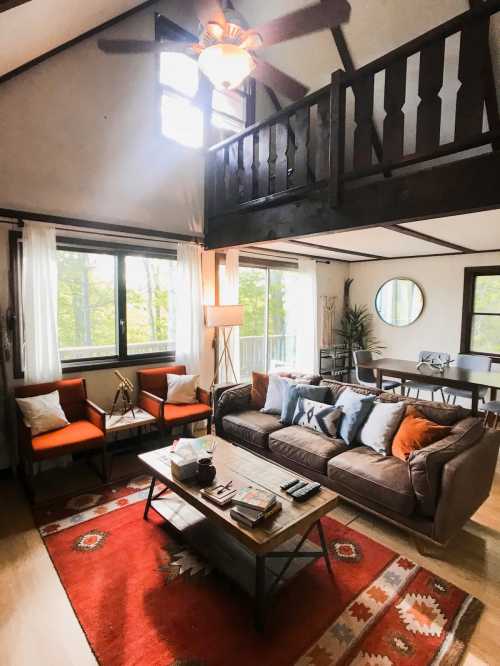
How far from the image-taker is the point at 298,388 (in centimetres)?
353

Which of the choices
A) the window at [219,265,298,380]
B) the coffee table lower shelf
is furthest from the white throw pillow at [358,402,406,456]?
the window at [219,265,298,380]

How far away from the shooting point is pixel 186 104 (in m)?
4.30

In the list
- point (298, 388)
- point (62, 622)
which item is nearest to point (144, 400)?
point (298, 388)

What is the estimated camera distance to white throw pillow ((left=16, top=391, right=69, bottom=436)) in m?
3.04

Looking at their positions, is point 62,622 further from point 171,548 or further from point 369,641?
point 369,641

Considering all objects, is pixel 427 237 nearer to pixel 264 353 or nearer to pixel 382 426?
pixel 382 426

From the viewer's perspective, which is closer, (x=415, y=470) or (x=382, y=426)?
(x=415, y=470)

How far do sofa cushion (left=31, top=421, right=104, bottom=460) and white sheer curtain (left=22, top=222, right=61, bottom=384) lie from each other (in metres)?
0.56

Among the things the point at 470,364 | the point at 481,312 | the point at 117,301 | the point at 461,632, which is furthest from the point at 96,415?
the point at 481,312

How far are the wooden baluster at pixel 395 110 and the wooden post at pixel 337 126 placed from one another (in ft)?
1.14

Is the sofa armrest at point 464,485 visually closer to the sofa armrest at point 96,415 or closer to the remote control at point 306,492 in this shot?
the remote control at point 306,492

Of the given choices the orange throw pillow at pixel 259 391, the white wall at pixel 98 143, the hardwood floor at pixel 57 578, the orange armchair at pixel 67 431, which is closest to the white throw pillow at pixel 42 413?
the orange armchair at pixel 67 431

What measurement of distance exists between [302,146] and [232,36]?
3.77ft

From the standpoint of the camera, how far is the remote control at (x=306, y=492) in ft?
6.82
